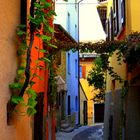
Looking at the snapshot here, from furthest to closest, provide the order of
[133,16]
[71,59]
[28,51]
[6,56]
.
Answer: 1. [71,59]
2. [133,16]
3. [28,51]
4. [6,56]

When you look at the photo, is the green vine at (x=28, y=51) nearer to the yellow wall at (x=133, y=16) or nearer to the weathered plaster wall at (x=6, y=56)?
the weathered plaster wall at (x=6, y=56)

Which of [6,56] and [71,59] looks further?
[71,59]

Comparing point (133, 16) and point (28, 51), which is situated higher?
point (133, 16)

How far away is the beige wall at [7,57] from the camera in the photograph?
4586mm

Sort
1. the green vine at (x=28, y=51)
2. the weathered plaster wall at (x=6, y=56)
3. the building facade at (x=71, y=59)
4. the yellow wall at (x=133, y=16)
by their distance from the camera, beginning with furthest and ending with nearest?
1. the building facade at (x=71, y=59)
2. the yellow wall at (x=133, y=16)
3. the green vine at (x=28, y=51)
4. the weathered plaster wall at (x=6, y=56)

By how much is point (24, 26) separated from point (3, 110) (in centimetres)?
112

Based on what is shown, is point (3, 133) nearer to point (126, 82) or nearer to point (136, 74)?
point (136, 74)

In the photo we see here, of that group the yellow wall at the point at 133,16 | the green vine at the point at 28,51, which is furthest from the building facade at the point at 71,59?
the green vine at the point at 28,51

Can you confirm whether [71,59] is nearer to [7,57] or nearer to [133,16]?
[133,16]

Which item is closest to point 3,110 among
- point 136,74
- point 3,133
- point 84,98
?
point 3,133

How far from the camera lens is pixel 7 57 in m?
4.78

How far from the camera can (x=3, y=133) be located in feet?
15.3

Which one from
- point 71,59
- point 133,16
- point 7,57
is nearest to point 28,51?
point 7,57

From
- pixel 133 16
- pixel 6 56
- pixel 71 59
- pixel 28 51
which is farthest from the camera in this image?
pixel 71 59
